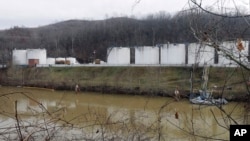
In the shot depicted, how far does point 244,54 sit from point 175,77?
21984 millimetres

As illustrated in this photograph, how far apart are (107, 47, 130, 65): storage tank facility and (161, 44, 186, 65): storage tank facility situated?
385 cm

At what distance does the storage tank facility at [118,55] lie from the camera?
100 feet

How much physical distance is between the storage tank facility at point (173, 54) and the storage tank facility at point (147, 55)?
0.92m

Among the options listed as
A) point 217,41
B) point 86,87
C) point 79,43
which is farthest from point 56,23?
point 217,41

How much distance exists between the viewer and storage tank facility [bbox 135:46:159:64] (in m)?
29.2

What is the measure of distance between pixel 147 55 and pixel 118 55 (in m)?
2.74

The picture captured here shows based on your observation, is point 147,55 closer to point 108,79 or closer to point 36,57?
point 108,79

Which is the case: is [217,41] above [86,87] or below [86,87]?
above

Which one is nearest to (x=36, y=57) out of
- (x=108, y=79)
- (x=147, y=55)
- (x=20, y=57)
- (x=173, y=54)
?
(x=20, y=57)

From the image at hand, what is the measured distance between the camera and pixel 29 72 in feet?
95.6

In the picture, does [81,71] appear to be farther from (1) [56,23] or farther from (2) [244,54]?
(1) [56,23]

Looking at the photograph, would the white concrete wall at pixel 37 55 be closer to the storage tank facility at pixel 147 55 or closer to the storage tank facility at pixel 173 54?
the storage tank facility at pixel 147 55

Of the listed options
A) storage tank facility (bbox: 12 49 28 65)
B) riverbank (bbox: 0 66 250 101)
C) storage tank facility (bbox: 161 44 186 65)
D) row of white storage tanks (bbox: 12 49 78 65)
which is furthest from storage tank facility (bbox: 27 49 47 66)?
storage tank facility (bbox: 161 44 186 65)

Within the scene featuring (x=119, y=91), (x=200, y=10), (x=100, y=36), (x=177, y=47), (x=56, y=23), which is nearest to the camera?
(x=200, y=10)
